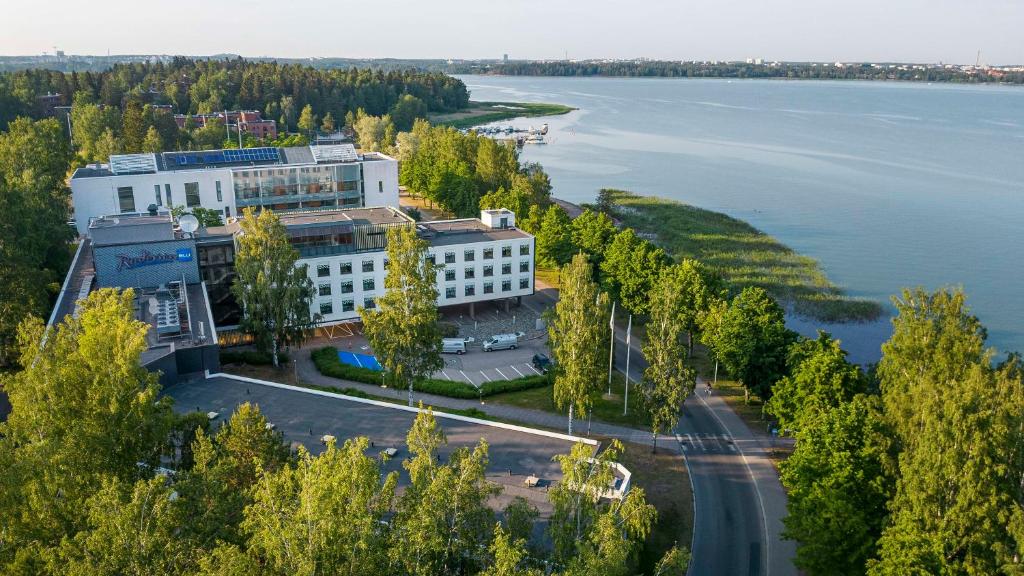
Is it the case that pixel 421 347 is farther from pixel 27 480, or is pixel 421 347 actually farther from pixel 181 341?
pixel 27 480

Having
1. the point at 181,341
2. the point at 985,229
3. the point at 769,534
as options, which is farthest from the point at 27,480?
the point at 985,229

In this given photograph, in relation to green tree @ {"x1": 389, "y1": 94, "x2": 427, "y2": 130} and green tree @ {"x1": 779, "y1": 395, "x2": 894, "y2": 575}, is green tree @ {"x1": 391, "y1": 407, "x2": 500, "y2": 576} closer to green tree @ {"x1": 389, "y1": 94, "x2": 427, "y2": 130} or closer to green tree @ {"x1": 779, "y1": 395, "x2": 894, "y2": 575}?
green tree @ {"x1": 779, "y1": 395, "x2": 894, "y2": 575}

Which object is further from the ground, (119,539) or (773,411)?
(119,539)

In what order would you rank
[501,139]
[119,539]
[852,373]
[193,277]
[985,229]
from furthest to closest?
1. [501,139]
2. [985,229]
3. [193,277]
4. [852,373]
5. [119,539]

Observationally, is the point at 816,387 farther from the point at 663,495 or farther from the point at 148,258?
the point at 148,258

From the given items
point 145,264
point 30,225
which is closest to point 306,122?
point 30,225

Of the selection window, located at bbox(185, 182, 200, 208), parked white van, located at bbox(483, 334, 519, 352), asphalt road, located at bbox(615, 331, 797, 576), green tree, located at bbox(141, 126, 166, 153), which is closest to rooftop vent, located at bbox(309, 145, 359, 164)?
window, located at bbox(185, 182, 200, 208)

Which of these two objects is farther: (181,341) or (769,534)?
(181,341)
